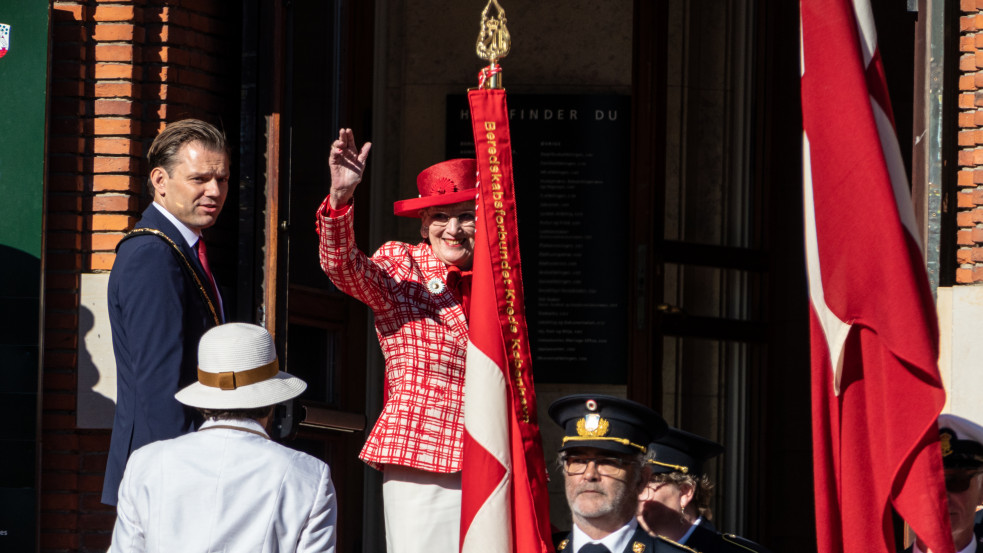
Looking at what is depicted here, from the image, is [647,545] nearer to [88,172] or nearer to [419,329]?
[419,329]

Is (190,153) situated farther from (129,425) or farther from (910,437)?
(910,437)

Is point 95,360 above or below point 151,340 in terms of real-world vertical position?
below

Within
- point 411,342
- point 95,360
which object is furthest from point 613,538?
point 95,360

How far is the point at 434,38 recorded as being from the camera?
931cm


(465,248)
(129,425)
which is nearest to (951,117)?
(465,248)

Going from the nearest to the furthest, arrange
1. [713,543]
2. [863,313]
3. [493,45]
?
[863,313]
[493,45]
[713,543]

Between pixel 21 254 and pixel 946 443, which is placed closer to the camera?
pixel 946 443

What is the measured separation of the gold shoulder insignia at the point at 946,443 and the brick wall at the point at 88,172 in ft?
11.8

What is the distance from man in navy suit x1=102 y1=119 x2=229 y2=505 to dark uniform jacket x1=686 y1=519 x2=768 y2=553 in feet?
6.51

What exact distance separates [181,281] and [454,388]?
1.09m

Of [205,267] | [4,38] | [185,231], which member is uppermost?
[4,38]

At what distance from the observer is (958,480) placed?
206 inches

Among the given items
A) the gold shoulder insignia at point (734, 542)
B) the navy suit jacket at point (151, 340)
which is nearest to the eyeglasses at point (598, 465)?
the gold shoulder insignia at point (734, 542)

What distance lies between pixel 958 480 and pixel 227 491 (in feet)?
7.50
